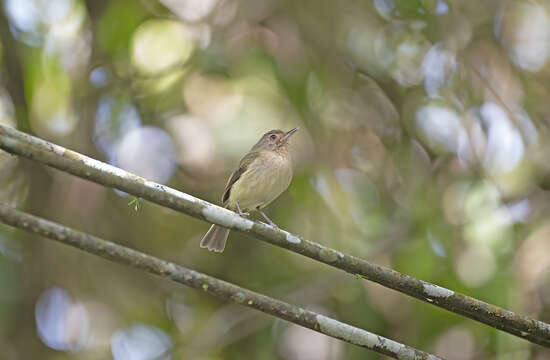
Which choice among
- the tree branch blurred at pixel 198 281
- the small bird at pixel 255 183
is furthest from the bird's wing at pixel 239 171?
the tree branch blurred at pixel 198 281

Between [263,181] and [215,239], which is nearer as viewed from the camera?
[263,181]

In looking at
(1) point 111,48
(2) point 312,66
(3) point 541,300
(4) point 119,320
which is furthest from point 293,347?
(1) point 111,48

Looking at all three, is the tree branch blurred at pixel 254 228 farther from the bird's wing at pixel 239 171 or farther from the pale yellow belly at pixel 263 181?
the bird's wing at pixel 239 171

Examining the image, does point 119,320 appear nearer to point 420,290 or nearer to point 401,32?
point 401,32

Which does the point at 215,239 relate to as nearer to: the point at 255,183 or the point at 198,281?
the point at 255,183

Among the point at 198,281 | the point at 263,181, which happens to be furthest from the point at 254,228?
the point at 263,181

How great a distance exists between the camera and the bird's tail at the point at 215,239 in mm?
5746

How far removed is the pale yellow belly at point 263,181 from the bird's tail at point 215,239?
29 cm

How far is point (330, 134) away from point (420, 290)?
4430 mm

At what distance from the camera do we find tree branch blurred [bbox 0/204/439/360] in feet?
7.07

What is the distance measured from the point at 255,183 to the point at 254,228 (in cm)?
297

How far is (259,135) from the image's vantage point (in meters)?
6.58

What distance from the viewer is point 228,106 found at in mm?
6891

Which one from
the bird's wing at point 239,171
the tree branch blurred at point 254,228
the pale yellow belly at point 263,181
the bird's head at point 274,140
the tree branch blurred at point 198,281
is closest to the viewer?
the tree branch blurred at point 198,281
